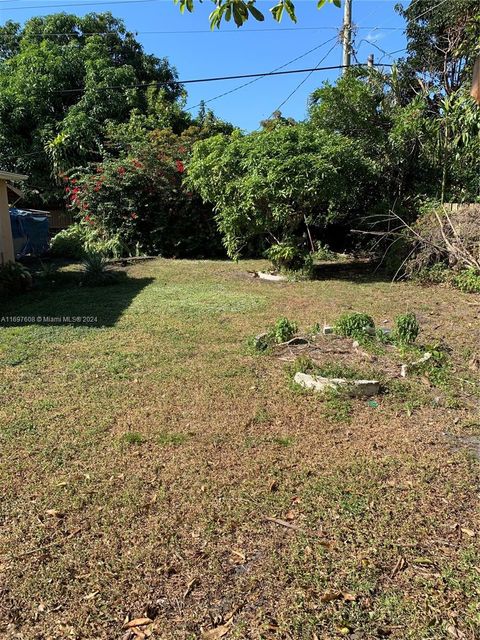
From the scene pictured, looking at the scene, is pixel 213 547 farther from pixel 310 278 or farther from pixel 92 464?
pixel 310 278

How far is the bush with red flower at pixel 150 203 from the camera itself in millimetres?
14812

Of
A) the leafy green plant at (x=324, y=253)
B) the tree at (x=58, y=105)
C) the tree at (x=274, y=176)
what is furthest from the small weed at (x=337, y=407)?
the tree at (x=58, y=105)

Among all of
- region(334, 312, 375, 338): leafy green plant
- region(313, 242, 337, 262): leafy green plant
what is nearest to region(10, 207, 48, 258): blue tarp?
region(313, 242, 337, 262): leafy green plant

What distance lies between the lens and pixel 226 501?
2.82m

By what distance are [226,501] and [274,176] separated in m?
7.98

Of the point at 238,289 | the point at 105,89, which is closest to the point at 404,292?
the point at 238,289

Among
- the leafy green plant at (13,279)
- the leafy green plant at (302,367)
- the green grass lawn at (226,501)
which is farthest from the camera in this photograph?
the leafy green plant at (13,279)

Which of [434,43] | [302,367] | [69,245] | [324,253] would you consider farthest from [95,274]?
[434,43]

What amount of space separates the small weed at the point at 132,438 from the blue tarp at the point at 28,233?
38.7 feet

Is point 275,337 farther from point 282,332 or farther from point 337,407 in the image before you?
point 337,407

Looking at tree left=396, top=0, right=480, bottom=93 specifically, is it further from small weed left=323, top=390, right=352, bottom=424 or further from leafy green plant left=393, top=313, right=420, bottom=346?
small weed left=323, top=390, right=352, bottom=424

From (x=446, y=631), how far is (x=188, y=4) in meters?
2.93

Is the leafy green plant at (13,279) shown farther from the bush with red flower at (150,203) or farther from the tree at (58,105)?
the tree at (58,105)

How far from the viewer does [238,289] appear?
384 inches
